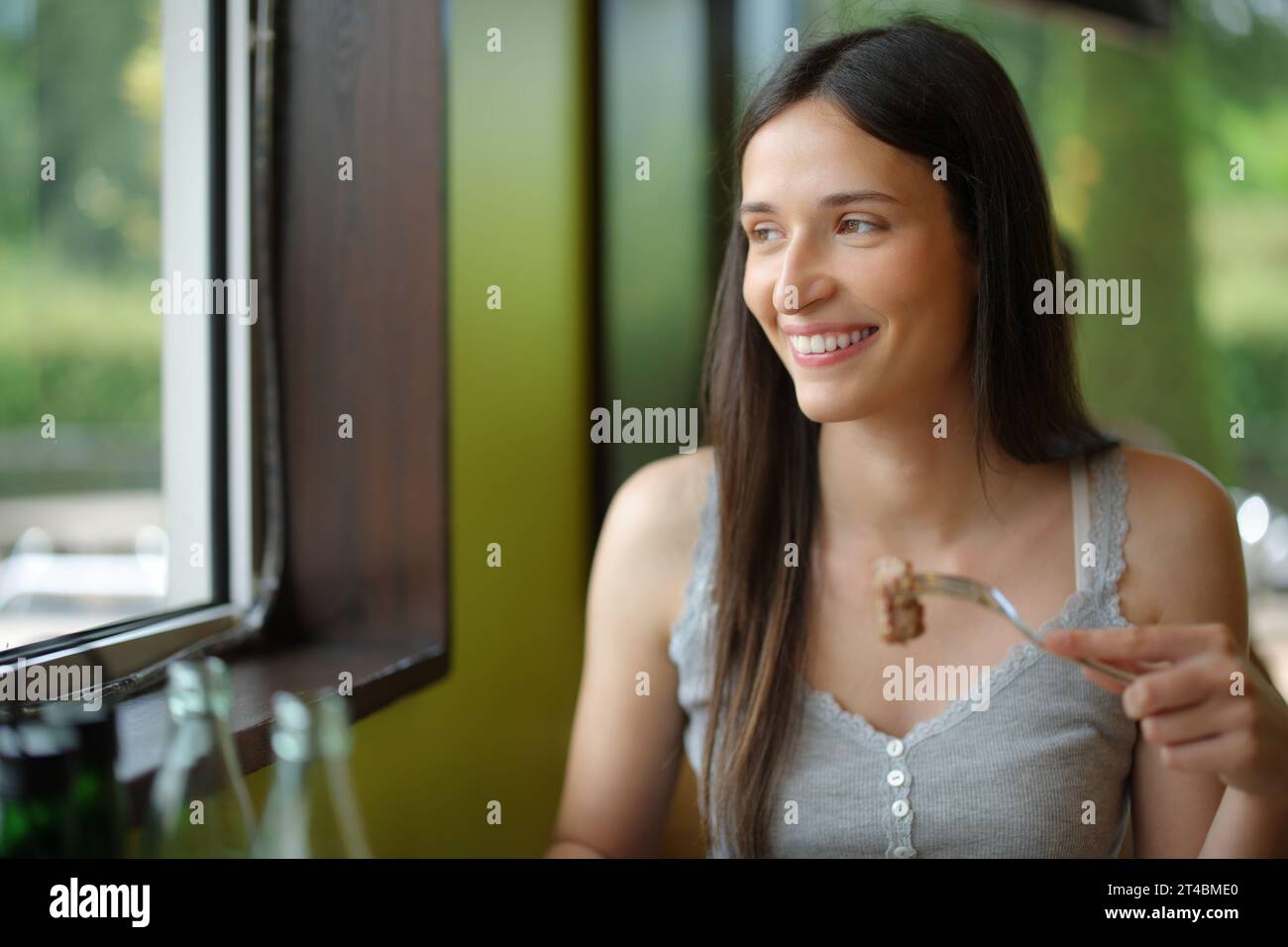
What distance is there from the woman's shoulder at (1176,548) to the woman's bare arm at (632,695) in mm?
369

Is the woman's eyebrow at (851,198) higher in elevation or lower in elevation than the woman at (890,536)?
higher

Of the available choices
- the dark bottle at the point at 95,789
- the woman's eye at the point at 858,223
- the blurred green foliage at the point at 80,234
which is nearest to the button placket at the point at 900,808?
the woman's eye at the point at 858,223

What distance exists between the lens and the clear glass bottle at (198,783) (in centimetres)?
63

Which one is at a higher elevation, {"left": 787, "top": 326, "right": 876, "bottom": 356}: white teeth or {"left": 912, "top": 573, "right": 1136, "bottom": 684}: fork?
{"left": 787, "top": 326, "right": 876, "bottom": 356}: white teeth

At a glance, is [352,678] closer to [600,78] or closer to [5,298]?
[5,298]

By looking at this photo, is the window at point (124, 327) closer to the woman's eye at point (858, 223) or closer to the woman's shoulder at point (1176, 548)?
the woman's eye at point (858, 223)

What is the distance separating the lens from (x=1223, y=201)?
8.49ft

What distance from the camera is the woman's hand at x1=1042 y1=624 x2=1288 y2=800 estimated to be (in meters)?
0.62

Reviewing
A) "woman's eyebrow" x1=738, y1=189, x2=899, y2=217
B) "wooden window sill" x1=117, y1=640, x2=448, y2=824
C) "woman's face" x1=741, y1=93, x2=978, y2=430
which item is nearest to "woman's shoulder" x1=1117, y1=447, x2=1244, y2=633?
"woman's face" x1=741, y1=93, x2=978, y2=430

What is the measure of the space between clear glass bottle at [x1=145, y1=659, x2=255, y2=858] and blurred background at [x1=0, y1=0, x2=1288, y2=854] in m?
0.17

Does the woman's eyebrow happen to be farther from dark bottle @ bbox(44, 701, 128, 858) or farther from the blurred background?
dark bottle @ bbox(44, 701, 128, 858)

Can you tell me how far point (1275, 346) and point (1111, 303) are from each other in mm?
438

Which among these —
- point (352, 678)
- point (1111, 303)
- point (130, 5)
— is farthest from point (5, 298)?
point (1111, 303)

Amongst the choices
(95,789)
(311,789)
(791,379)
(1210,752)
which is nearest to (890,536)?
(791,379)
